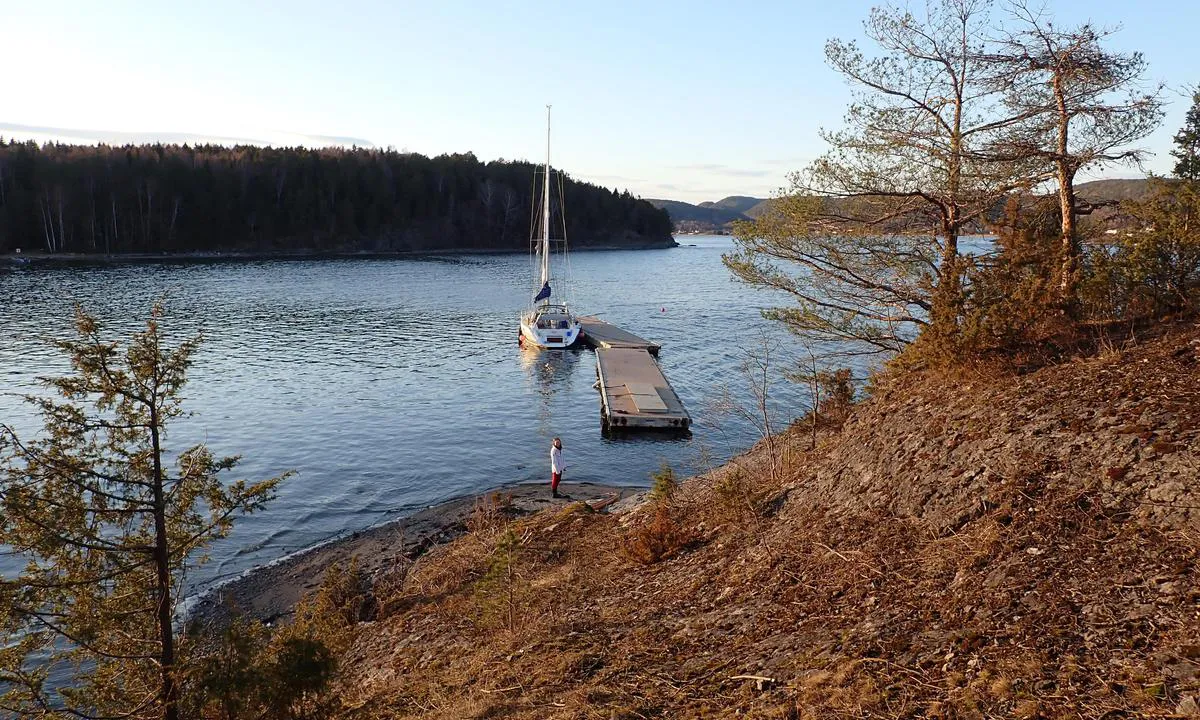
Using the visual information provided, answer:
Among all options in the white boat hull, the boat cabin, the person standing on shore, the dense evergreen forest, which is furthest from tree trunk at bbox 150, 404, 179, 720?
the dense evergreen forest

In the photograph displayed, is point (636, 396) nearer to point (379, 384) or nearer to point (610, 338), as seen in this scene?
point (379, 384)

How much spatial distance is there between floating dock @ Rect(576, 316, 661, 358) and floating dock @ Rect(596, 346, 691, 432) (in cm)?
264

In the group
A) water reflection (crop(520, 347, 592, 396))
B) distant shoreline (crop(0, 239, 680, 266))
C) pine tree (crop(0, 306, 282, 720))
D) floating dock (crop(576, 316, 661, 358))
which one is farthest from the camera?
distant shoreline (crop(0, 239, 680, 266))

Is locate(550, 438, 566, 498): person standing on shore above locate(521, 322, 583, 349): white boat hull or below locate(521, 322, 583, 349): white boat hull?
below

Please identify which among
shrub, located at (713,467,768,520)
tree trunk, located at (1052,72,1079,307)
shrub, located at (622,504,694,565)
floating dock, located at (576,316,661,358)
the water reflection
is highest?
tree trunk, located at (1052,72,1079,307)

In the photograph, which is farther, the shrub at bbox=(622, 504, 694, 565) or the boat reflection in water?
the boat reflection in water

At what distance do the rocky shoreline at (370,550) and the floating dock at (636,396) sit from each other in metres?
5.92

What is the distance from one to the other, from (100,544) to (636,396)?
22.6m

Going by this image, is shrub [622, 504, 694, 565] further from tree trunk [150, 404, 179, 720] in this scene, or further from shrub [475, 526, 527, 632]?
tree trunk [150, 404, 179, 720]

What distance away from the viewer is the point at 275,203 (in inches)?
4761

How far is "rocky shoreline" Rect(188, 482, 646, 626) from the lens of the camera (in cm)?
1423

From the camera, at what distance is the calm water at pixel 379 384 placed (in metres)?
21.4

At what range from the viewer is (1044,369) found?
8883 mm

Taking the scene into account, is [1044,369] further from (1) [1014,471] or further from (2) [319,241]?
(2) [319,241]
